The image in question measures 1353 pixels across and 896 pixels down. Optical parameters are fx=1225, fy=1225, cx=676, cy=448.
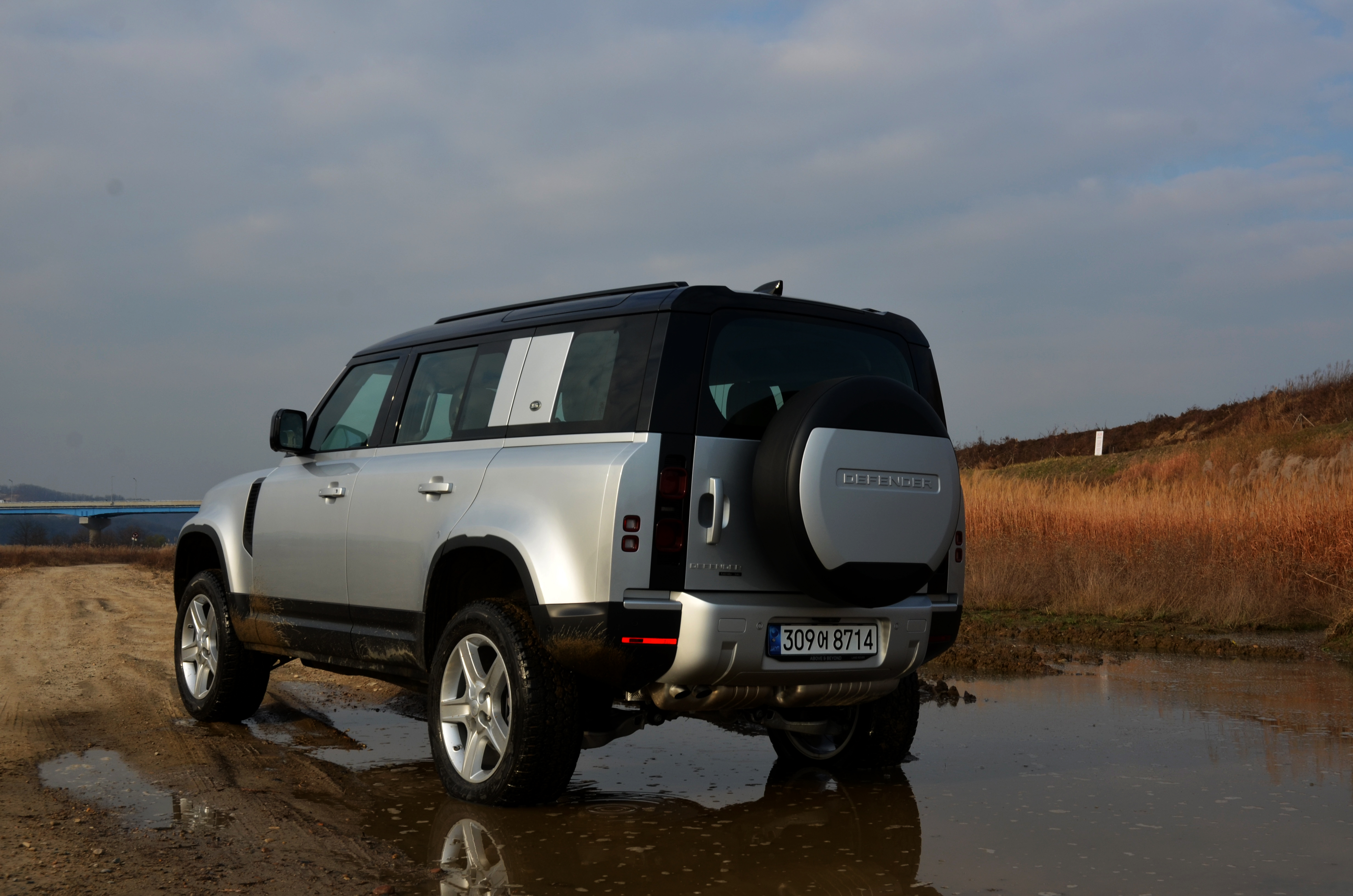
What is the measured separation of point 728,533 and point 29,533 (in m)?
133

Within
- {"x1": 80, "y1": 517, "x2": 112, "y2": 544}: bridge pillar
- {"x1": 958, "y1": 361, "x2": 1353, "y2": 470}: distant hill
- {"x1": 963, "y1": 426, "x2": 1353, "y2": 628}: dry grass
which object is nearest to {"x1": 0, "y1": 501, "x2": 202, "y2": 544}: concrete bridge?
{"x1": 80, "y1": 517, "x2": 112, "y2": 544}: bridge pillar

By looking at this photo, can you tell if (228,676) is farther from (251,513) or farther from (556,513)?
(556,513)

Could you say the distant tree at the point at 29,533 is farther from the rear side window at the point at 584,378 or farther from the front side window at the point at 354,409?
the rear side window at the point at 584,378

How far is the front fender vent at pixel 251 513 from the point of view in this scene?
278 inches

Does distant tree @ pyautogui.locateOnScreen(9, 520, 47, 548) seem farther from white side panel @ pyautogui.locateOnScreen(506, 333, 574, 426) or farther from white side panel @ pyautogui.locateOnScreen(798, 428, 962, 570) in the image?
white side panel @ pyautogui.locateOnScreen(798, 428, 962, 570)

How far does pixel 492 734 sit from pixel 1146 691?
202 inches

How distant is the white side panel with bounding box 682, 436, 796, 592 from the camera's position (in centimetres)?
471

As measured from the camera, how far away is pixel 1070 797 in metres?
5.21

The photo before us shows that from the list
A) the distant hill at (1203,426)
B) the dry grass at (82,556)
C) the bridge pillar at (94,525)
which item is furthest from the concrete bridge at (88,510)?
the distant hill at (1203,426)

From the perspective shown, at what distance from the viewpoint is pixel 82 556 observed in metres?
49.0

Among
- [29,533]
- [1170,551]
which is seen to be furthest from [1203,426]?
[29,533]

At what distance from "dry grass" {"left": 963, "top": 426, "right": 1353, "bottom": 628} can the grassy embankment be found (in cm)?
2

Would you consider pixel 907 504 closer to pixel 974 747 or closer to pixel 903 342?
pixel 903 342

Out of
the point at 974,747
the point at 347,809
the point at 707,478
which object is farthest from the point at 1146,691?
the point at 347,809
